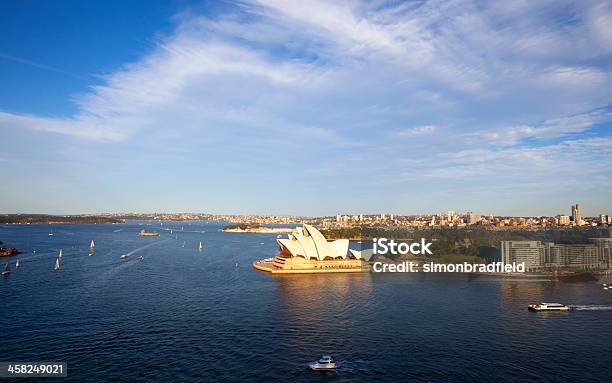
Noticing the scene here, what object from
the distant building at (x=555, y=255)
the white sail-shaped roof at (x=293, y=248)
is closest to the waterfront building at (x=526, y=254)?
the distant building at (x=555, y=255)

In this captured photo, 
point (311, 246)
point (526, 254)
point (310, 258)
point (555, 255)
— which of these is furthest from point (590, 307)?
point (311, 246)

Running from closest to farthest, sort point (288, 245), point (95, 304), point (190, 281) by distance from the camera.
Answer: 1. point (95, 304)
2. point (190, 281)
3. point (288, 245)

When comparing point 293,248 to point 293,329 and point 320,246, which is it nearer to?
point 320,246

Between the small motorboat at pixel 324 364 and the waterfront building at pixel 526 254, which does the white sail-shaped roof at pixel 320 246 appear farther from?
the small motorboat at pixel 324 364

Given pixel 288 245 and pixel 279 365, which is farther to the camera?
pixel 288 245

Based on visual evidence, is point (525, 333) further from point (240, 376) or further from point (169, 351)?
point (169, 351)

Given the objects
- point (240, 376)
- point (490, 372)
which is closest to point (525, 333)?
point (490, 372)
